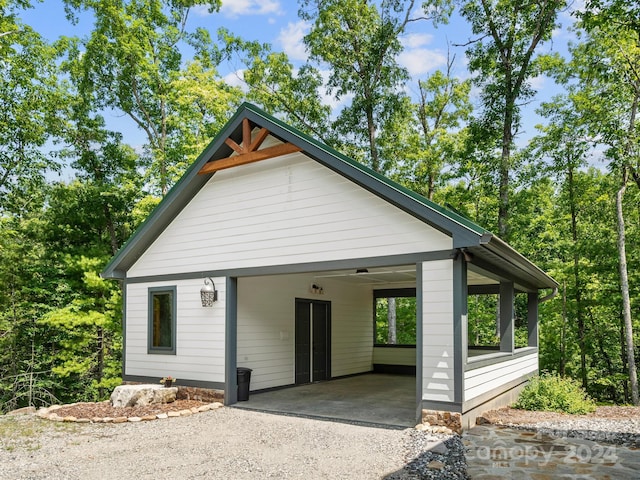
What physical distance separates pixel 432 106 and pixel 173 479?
18048 mm

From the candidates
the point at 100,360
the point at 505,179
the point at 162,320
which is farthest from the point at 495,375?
the point at 100,360

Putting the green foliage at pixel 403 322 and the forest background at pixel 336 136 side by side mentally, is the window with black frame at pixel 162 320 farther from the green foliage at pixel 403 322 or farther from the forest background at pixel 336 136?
the green foliage at pixel 403 322

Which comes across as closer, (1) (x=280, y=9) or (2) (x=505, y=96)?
(2) (x=505, y=96)

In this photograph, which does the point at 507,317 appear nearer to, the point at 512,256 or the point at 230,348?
the point at 512,256

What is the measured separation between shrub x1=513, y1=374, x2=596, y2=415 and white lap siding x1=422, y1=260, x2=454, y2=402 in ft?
9.84

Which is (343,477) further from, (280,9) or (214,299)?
(280,9)

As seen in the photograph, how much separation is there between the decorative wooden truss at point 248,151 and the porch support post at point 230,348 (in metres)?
2.03

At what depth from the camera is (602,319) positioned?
1584 cm

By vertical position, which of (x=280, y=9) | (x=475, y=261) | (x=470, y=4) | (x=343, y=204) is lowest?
(x=475, y=261)

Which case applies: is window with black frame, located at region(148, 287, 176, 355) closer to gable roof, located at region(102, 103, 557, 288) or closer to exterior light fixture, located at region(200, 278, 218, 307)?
exterior light fixture, located at region(200, 278, 218, 307)

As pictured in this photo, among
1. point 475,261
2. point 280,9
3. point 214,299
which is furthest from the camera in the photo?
point 280,9

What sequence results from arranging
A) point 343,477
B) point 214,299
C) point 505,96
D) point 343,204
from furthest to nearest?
1. point 505,96
2. point 214,299
3. point 343,204
4. point 343,477

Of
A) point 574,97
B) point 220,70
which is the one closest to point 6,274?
point 220,70

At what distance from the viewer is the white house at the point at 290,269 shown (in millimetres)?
6602
